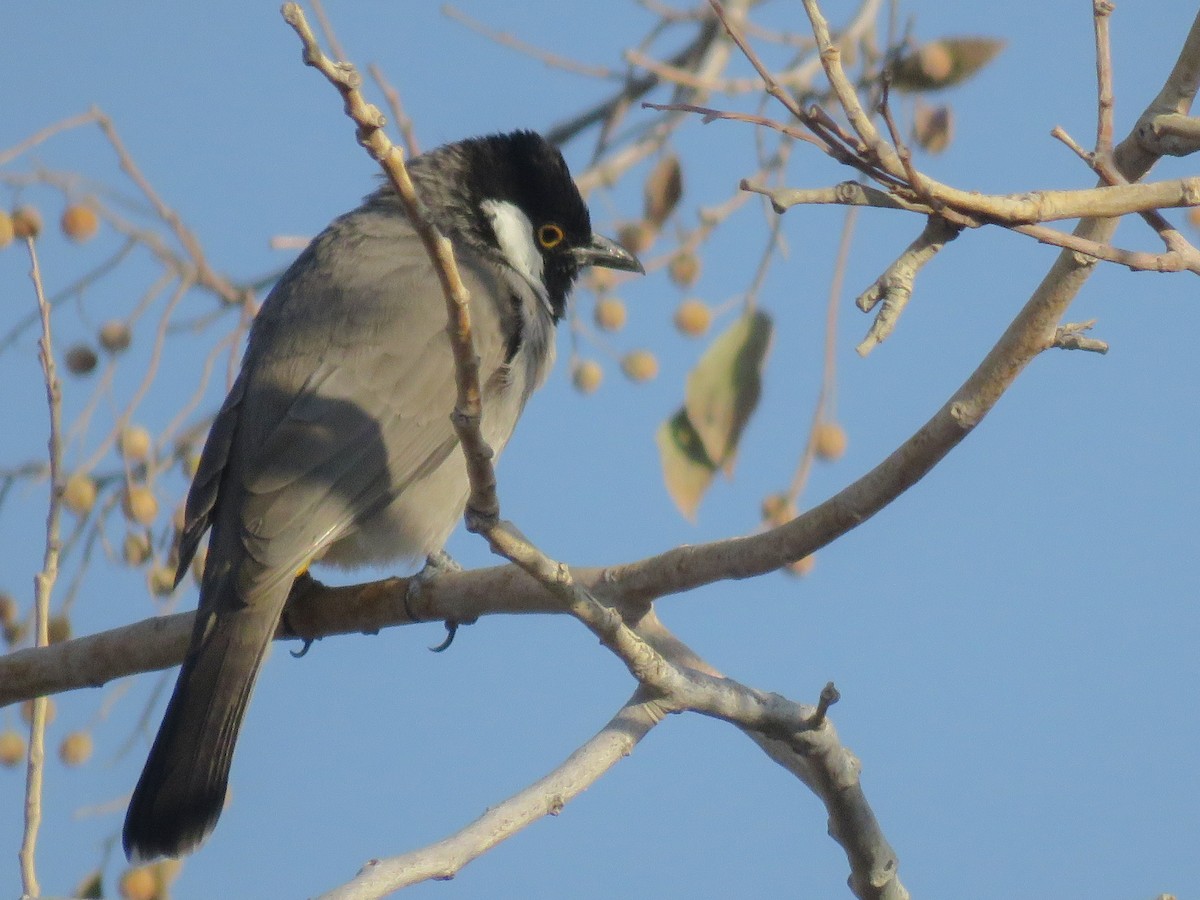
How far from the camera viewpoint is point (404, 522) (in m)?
3.96

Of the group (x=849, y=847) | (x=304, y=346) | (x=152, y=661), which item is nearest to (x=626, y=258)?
(x=304, y=346)

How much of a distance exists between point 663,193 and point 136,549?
6.74 feet

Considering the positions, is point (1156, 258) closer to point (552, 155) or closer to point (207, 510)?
point (207, 510)

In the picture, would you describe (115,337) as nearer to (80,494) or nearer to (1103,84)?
(80,494)

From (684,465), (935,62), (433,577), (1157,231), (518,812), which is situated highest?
(935,62)

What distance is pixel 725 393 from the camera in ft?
14.4

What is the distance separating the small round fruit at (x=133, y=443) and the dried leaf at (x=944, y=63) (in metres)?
2.46

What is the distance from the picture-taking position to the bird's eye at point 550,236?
4926mm

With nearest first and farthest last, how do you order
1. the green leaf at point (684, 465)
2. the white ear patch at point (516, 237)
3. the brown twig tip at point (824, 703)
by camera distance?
the brown twig tip at point (824, 703) → the green leaf at point (684, 465) → the white ear patch at point (516, 237)

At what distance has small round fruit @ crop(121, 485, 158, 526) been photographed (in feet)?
13.8

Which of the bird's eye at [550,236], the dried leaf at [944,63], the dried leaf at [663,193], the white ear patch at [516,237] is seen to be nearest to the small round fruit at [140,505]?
the white ear patch at [516,237]

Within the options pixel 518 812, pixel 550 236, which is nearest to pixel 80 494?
pixel 550 236

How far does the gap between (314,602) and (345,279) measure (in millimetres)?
979

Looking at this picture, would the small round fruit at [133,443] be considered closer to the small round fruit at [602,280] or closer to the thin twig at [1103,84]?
the small round fruit at [602,280]
